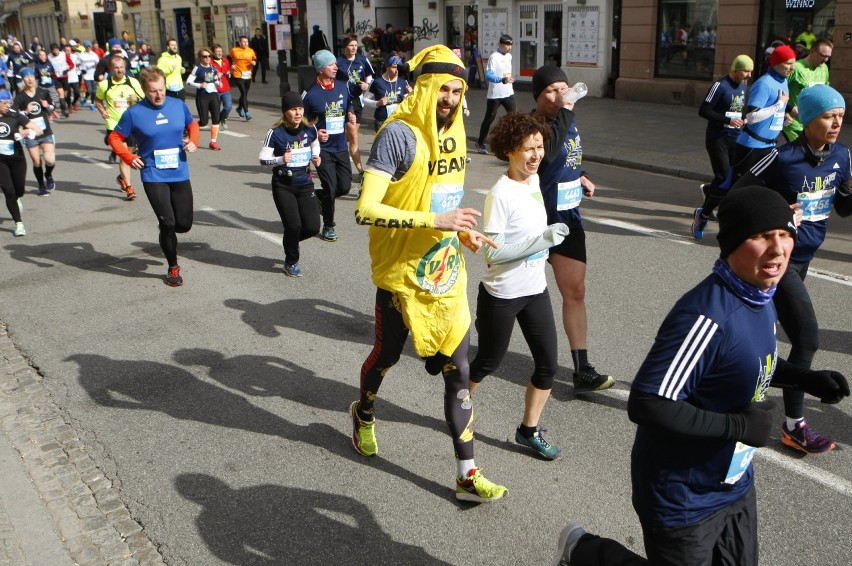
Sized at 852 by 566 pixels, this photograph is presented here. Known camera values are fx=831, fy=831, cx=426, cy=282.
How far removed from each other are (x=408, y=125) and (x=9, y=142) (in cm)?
791

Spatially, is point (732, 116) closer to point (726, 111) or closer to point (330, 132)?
point (726, 111)

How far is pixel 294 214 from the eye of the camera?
8.12 meters

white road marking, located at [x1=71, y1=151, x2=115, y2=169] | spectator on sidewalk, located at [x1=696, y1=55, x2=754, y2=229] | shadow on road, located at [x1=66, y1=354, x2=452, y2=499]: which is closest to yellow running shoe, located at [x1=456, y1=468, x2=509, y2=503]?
shadow on road, located at [x1=66, y1=354, x2=452, y2=499]

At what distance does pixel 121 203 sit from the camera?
12086mm

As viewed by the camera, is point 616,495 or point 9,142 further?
point 9,142

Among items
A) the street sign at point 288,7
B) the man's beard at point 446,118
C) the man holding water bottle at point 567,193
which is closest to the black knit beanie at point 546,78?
the man holding water bottle at point 567,193

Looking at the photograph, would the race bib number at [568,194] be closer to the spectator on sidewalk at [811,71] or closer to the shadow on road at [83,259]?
the shadow on road at [83,259]

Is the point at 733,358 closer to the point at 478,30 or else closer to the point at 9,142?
the point at 9,142

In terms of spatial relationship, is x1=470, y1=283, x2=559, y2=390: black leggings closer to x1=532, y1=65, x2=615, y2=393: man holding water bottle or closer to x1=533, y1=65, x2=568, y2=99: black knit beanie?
x1=532, y1=65, x2=615, y2=393: man holding water bottle

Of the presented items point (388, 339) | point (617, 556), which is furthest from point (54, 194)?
point (617, 556)

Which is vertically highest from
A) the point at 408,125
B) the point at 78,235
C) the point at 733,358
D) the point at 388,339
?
the point at 408,125

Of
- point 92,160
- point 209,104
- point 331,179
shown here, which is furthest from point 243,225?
point 209,104

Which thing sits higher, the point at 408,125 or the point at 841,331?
the point at 408,125

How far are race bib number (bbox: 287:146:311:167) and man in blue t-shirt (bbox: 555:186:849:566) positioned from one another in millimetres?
5923
